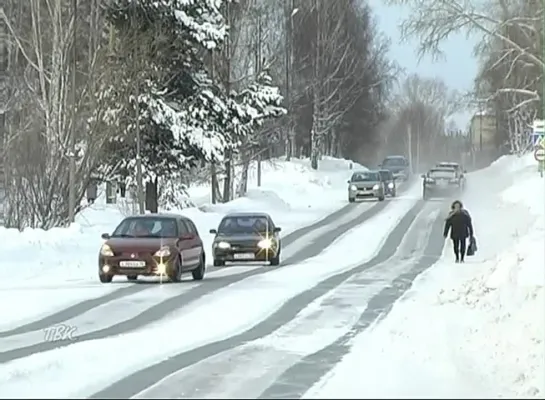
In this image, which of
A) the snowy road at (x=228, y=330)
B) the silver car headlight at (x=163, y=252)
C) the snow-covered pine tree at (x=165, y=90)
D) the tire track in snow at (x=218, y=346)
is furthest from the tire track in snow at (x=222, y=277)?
the snow-covered pine tree at (x=165, y=90)

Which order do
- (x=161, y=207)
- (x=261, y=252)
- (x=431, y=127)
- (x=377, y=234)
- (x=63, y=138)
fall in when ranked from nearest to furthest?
(x=261, y=252), (x=63, y=138), (x=377, y=234), (x=161, y=207), (x=431, y=127)

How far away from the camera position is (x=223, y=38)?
4394 centimetres

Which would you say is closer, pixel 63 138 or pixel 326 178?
pixel 63 138

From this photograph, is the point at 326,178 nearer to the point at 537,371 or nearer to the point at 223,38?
the point at 223,38

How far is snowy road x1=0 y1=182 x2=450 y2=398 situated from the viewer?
38.3 ft

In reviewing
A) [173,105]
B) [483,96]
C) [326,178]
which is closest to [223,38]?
[173,105]

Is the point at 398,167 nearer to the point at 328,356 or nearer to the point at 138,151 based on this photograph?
the point at 138,151

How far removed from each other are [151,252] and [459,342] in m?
12.0

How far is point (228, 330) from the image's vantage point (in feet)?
56.3

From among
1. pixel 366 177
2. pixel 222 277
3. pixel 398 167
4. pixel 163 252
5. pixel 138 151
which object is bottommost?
pixel 222 277

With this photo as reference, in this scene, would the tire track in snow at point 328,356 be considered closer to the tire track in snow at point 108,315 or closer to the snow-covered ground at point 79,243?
the tire track in snow at point 108,315

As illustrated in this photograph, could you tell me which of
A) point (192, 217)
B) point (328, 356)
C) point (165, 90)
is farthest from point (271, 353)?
point (192, 217)

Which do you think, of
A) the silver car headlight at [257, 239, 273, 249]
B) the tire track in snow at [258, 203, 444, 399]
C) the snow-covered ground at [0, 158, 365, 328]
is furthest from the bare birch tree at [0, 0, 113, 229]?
the tire track in snow at [258, 203, 444, 399]

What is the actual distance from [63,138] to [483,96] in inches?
1171
